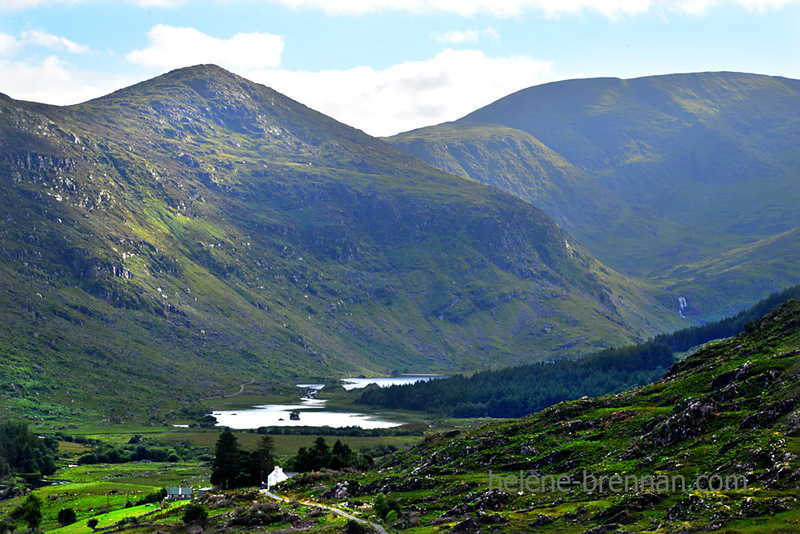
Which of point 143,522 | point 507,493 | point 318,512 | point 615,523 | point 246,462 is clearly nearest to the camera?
point 615,523

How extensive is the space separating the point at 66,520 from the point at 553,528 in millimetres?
93500

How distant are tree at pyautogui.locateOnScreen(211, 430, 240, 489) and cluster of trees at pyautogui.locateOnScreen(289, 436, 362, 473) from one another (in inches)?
481

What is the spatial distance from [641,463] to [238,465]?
8259 centimetres

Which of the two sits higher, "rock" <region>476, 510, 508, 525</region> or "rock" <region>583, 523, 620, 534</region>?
"rock" <region>583, 523, 620, 534</region>

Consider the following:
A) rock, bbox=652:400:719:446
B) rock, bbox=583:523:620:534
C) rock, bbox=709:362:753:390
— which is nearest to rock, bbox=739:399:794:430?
rock, bbox=652:400:719:446

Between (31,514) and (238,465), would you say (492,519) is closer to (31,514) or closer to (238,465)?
(238,465)

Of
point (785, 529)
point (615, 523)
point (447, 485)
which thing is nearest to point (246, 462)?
point (447, 485)

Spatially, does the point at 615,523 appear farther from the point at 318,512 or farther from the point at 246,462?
the point at 246,462

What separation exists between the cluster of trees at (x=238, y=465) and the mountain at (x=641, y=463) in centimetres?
1603

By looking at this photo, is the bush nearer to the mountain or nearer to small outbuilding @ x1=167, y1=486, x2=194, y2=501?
the mountain

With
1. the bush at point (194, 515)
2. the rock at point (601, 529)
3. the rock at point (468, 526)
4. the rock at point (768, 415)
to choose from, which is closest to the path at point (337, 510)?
the rock at point (468, 526)

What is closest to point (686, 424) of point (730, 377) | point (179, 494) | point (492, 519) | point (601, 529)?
point (730, 377)

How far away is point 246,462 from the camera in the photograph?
157m

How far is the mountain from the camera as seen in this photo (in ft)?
261
